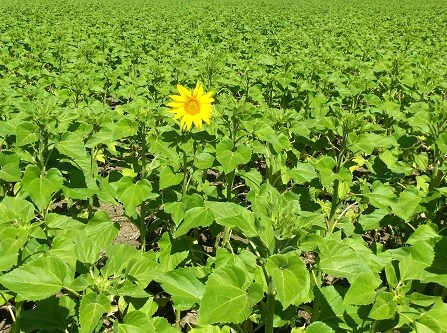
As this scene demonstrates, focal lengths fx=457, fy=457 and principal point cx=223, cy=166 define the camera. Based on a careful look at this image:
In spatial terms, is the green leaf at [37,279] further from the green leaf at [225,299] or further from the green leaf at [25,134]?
the green leaf at [25,134]

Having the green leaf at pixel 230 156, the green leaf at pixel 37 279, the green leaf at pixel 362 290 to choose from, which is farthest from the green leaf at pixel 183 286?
the green leaf at pixel 230 156

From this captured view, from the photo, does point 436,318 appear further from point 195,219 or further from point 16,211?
point 16,211

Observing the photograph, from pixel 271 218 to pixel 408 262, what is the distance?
30.9 inches

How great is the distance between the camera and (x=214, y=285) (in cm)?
206

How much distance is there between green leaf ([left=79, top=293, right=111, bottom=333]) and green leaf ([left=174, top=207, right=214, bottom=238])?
931 millimetres

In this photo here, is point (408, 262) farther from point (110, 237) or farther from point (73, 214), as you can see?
point (73, 214)

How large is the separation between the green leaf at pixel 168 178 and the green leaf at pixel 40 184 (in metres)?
0.78

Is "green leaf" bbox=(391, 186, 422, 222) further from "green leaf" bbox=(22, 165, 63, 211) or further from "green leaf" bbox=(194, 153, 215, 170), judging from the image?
"green leaf" bbox=(22, 165, 63, 211)

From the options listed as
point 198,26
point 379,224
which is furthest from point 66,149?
point 198,26

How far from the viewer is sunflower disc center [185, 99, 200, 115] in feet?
12.0

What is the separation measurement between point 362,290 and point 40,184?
7.06 ft

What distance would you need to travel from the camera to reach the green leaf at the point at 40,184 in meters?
3.04

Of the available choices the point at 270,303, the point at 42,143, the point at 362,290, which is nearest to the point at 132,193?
the point at 42,143

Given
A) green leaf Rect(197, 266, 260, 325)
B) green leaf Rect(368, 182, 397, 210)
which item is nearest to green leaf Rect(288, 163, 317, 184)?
green leaf Rect(368, 182, 397, 210)
